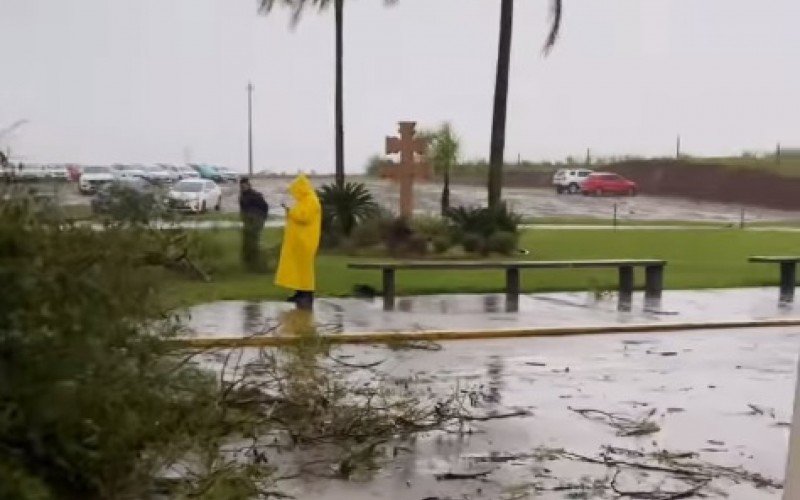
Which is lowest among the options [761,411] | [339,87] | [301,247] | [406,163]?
[761,411]

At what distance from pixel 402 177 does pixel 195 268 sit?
19.0 metres

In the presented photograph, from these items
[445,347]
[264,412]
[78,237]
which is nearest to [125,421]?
[78,237]

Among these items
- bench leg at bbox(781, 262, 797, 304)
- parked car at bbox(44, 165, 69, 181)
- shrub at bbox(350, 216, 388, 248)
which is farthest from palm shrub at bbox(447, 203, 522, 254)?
parked car at bbox(44, 165, 69, 181)

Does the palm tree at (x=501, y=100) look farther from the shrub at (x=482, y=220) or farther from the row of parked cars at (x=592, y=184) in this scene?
the row of parked cars at (x=592, y=184)

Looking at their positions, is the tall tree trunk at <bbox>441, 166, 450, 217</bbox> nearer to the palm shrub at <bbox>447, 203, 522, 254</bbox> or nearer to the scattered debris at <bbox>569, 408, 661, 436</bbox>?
the palm shrub at <bbox>447, 203, 522, 254</bbox>

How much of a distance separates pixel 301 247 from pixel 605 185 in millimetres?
49175

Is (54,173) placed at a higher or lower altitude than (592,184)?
higher

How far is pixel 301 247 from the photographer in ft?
47.2

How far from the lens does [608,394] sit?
9.54m

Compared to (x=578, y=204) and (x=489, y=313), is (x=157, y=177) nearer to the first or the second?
(x=489, y=313)

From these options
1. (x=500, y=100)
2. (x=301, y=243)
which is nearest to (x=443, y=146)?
(x=500, y=100)

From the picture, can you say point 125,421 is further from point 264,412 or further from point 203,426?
point 264,412

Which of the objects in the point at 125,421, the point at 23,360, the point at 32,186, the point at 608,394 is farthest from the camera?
the point at 608,394

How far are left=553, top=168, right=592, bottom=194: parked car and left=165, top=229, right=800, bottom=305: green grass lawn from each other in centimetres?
3116
